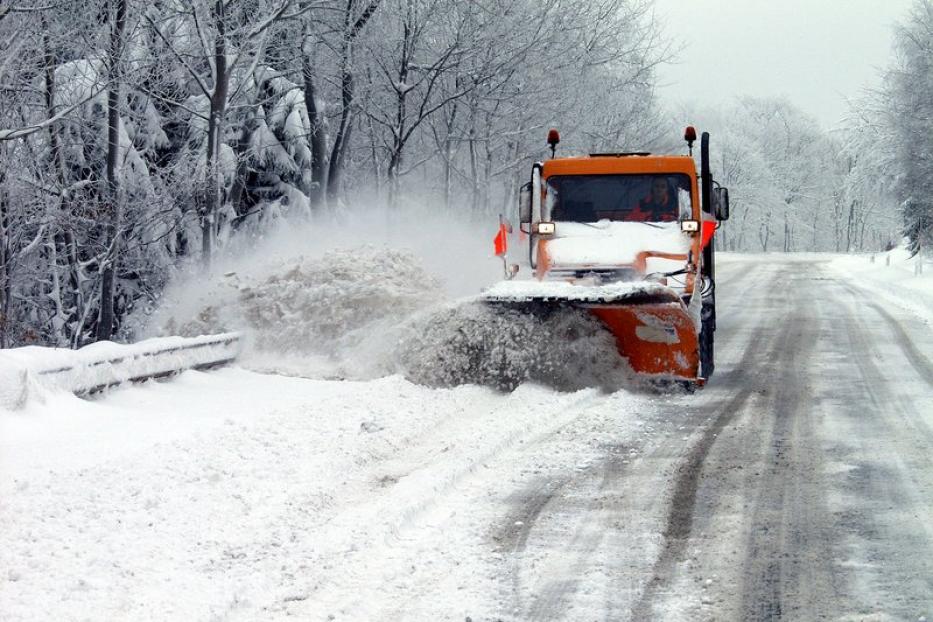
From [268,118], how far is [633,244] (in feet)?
47.7

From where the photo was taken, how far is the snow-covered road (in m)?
4.32

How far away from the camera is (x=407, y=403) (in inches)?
348

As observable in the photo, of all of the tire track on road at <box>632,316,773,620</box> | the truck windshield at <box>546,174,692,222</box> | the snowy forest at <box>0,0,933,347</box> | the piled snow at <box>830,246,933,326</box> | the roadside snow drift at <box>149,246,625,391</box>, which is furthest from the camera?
the piled snow at <box>830,246,933,326</box>

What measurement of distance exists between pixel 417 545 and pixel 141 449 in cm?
250

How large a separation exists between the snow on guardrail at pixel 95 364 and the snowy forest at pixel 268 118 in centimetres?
292

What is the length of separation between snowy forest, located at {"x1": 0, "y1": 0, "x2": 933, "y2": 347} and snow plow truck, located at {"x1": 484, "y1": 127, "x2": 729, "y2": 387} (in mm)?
5325

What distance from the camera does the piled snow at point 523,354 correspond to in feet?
31.8

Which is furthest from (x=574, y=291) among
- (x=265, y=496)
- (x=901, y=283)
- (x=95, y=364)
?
(x=901, y=283)

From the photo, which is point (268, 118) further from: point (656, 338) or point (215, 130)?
point (656, 338)

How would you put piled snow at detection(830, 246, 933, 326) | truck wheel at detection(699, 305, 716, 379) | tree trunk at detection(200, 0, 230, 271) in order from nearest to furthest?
1. truck wheel at detection(699, 305, 716, 379)
2. tree trunk at detection(200, 0, 230, 271)
3. piled snow at detection(830, 246, 933, 326)

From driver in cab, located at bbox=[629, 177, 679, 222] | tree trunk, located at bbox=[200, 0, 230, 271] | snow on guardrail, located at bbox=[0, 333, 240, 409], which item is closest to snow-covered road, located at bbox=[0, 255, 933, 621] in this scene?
snow on guardrail, located at bbox=[0, 333, 240, 409]

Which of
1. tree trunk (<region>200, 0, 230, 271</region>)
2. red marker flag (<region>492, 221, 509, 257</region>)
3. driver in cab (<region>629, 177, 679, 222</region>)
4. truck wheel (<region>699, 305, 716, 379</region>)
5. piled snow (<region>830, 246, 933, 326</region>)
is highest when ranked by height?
tree trunk (<region>200, 0, 230, 271</region>)

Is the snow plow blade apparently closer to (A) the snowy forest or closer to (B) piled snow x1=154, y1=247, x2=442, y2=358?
(B) piled snow x1=154, y1=247, x2=442, y2=358

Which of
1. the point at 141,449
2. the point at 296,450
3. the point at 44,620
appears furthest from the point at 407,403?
the point at 44,620
